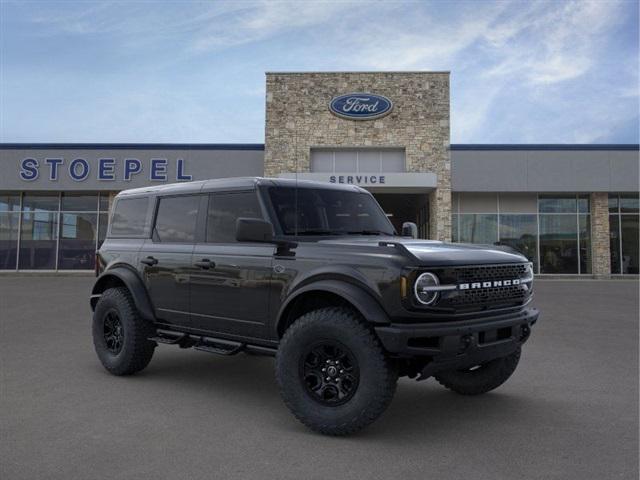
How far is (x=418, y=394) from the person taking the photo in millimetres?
5395

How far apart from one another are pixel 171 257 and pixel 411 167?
62.5ft

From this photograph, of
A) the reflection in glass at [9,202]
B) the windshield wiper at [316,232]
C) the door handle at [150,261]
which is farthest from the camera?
the reflection in glass at [9,202]

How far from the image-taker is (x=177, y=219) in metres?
5.80

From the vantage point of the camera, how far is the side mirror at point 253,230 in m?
4.34

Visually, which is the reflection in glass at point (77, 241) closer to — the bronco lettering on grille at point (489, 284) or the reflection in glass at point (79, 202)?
the reflection in glass at point (79, 202)

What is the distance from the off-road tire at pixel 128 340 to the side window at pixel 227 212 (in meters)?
1.33

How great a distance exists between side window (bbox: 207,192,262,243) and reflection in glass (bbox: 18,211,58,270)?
915 inches

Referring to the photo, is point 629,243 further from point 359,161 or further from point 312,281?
point 312,281

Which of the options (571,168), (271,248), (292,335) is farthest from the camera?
(571,168)

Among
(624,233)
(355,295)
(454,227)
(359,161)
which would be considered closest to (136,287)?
(355,295)

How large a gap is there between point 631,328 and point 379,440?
7540 mm

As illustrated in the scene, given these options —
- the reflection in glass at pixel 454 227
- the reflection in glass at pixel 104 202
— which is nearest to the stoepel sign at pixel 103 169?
the reflection in glass at pixel 104 202

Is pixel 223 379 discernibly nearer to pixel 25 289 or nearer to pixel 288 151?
pixel 25 289

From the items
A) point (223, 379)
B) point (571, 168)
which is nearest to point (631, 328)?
point (223, 379)
